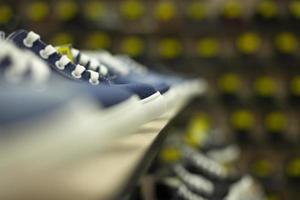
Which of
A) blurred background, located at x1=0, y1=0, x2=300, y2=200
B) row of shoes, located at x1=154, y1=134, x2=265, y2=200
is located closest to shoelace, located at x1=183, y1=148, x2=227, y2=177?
row of shoes, located at x1=154, y1=134, x2=265, y2=200

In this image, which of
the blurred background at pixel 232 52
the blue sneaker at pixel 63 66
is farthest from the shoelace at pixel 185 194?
the blurred background at pixel 232 52

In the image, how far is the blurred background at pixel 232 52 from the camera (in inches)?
124

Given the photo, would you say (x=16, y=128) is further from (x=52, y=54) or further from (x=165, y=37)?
(x=165, y=37)

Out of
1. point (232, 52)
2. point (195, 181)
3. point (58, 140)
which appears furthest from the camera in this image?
point (232, 52)

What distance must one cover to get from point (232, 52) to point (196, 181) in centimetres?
206

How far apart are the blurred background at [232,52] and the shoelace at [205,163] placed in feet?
4.91

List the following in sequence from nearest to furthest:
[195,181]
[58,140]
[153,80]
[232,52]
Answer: [58,140], [153,80], [195,181], [232,52]

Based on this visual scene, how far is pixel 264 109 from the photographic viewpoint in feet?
10.3

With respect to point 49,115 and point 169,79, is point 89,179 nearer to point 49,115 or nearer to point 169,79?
point 49,115

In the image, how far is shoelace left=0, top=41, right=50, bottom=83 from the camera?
1.05 ft

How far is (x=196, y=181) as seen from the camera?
1273mm

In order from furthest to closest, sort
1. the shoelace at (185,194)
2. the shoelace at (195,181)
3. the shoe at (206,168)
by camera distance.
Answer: the shoe at (206,168), the shoelace at (195,181), the shoelace at (185,194)

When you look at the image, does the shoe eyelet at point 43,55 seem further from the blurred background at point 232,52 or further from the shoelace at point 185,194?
the blurred background at point 232,52

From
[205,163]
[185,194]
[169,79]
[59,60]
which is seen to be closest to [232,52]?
[205,163]
